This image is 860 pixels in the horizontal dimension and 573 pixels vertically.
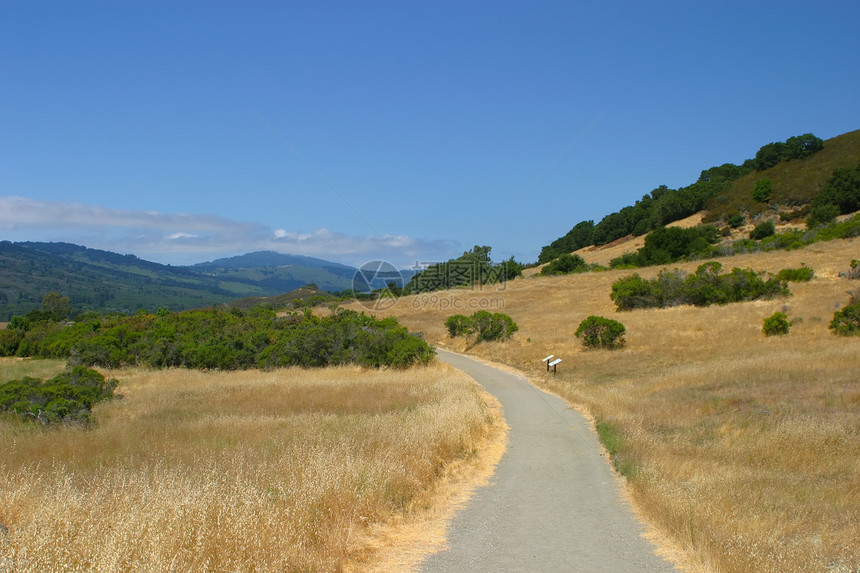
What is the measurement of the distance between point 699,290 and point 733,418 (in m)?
25.6

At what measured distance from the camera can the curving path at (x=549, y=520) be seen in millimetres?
6309

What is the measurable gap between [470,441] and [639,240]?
82034 mm

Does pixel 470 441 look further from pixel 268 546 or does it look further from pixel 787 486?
pixel 268 546

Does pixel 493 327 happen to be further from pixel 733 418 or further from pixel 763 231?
pixel 763 231

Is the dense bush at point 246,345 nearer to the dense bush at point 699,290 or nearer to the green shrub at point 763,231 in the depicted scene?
the dense bush at point 699,290

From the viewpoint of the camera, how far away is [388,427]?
38.3 ft

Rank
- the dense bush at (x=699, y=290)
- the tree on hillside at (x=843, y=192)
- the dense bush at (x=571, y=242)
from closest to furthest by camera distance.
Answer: the dense bush at (x=699, y=290)
the tree on hillside at (x=843, y=192)
the dense bush at (x=571, y=242)

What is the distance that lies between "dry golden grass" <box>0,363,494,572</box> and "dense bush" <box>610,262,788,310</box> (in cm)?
2573

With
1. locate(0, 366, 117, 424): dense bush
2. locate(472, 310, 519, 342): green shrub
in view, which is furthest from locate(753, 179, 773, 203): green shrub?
locate(0, 366, 117, 424): dense bush

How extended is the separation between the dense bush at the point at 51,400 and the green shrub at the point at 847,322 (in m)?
27.6

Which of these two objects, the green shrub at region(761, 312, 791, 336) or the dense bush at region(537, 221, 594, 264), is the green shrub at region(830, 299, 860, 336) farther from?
the dense bush at region(537, 221, 594, 264)

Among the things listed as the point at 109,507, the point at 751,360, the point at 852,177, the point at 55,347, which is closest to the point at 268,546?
the point at 109,507

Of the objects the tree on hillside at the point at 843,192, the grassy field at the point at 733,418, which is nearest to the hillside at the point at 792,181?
the tree on hillside at the point at 843,192

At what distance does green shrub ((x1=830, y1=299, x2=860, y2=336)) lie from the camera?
927 inches
